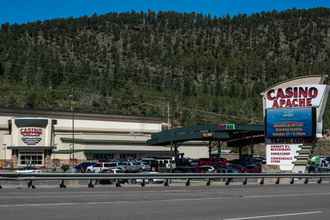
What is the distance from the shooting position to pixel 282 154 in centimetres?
5109

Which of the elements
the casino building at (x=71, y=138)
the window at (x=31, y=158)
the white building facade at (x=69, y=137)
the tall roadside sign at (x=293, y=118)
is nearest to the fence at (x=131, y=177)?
the tall roadside sign at (x=293, y=118)

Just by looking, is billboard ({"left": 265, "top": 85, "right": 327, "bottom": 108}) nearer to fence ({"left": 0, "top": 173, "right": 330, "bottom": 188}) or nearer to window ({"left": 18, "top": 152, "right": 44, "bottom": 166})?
fence ({"left": 0, "top": 173, "right": 330, "bottom": 188})

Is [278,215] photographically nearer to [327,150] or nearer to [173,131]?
[173,131]

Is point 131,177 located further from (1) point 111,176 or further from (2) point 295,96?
(2) point 295,96

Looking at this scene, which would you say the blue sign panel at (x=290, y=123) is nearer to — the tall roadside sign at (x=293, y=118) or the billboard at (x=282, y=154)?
the tall roadside sign at (x=293, y=118)

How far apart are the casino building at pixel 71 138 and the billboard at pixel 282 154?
4674cm

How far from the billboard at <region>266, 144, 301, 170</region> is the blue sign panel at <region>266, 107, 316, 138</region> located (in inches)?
30.9

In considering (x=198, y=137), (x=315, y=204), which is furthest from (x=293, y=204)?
(x=198, y=137)

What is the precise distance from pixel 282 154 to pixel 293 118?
287 cm

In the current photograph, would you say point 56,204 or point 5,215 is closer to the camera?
point 5,215

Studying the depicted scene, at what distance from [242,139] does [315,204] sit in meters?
53.3

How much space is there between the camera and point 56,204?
1870 centimetres

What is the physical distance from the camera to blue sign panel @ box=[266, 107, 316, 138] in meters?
49.8

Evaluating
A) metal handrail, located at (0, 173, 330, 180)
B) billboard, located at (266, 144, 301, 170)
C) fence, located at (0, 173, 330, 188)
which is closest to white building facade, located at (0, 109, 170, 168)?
billboard, located at (266, 144, 301, 170)
